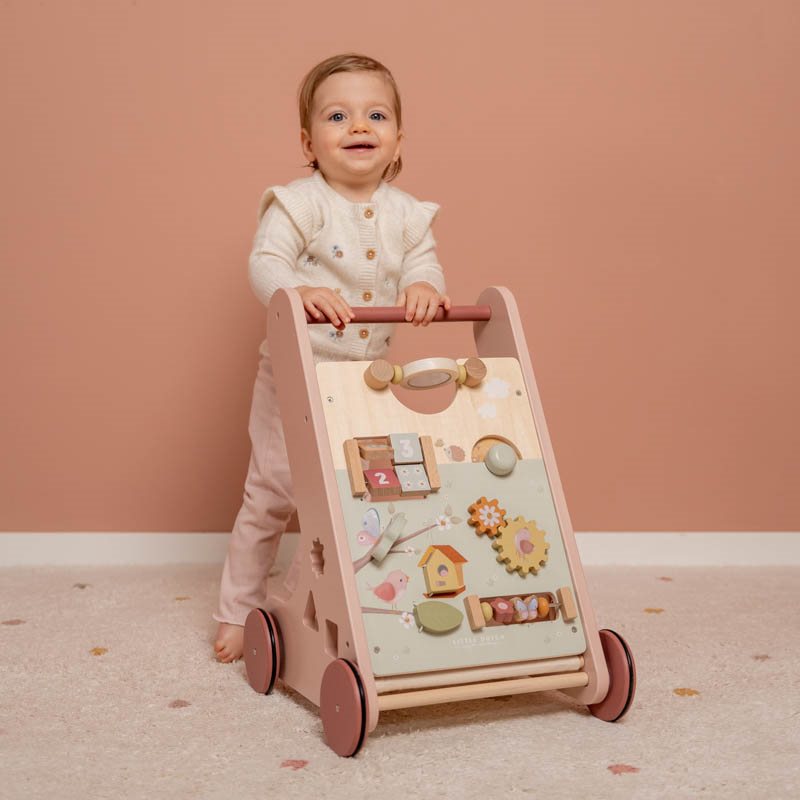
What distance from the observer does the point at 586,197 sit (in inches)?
78.2

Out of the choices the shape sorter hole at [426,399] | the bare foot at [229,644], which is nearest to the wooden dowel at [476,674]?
the bare foot at [229,644]

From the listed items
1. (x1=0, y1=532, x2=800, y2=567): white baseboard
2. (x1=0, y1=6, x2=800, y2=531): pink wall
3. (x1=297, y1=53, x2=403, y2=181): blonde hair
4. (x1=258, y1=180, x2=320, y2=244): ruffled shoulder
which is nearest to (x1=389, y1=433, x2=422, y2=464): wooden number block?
(x1=258, y1=180, x2=320, y2=244): ruffled shoulder

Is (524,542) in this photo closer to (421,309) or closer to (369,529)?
(369,529)

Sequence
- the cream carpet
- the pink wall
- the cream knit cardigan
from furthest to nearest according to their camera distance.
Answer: the pink wall < the cream knit cardigan < the cream carpet

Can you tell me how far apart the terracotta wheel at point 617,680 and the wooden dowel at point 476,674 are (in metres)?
0.03

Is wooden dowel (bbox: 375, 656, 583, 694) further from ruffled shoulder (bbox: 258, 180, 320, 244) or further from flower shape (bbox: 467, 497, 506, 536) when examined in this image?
ruffled shoulder (bbox: 258, 180, 320, 244)

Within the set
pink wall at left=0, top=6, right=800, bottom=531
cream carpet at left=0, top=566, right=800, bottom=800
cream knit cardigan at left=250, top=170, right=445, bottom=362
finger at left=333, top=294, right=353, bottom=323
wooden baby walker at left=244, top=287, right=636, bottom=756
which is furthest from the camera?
pink wall at left=0, top=6, right=800, bottom=531

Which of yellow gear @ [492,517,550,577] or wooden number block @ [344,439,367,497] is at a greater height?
wooden number block @ [344,439,367,497]

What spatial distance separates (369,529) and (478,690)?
198mm

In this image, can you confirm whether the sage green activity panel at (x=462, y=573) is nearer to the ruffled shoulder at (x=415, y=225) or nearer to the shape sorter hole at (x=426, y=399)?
the ruffled shoulder at (x=415, y=225)

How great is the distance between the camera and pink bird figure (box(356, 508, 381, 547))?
1.11m

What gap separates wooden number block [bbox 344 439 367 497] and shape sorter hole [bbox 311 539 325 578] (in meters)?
0.08

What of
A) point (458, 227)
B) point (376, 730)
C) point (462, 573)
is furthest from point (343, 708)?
point (458, 227)

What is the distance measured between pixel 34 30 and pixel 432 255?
0.93 metres
